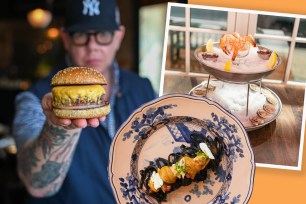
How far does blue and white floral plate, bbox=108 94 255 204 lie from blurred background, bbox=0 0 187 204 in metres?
0.59

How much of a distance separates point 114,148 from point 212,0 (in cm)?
46

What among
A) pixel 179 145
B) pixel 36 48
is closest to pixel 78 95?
pixel 179 145

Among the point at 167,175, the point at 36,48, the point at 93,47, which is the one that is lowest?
the point at 36,48

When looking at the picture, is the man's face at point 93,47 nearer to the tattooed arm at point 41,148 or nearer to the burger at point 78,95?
the tattooed arm at point 41,148

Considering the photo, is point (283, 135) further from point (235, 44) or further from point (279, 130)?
point (235, 44)

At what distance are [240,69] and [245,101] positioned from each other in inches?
3.9

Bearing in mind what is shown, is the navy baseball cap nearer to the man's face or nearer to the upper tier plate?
the man's face

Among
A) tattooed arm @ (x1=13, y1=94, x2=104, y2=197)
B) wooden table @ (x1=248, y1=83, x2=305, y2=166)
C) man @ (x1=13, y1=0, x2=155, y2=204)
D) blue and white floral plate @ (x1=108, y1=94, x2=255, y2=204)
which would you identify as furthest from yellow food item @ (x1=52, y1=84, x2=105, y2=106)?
man @ (x1=13, y1=0, x2=155, y2=204)

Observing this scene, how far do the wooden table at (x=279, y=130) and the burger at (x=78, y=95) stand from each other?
0.20 m

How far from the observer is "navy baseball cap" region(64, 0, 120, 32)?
5.95 feet

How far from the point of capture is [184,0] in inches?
63.8

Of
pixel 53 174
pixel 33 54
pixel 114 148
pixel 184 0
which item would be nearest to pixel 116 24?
pixel 184 0

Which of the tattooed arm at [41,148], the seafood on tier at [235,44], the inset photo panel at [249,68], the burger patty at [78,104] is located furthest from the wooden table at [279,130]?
the tattooed arm at [41,148]

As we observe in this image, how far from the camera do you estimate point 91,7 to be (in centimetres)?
180
